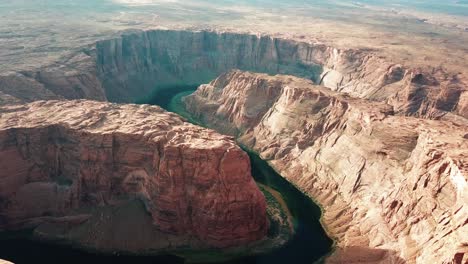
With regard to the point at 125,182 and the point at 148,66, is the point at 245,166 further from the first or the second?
the point at 148,66

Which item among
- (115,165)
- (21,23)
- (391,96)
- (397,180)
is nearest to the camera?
(115,165)

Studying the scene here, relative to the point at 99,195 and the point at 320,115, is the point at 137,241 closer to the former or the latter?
the point at 99,195

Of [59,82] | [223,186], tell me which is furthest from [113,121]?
[59,82]

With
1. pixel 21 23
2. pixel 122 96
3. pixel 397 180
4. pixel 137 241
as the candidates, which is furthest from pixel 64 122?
pixel 21 23

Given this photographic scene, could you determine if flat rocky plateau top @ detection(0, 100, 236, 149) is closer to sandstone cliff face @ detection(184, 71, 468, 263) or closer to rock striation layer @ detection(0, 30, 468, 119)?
rock striation layer @ detection(0, 30, 468, 119)

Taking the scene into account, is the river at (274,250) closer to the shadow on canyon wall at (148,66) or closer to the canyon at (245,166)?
the canyon at (245,166)

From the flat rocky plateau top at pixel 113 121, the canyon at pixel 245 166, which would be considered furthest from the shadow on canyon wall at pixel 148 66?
the flat rocky plateau top at pixel 113 121
